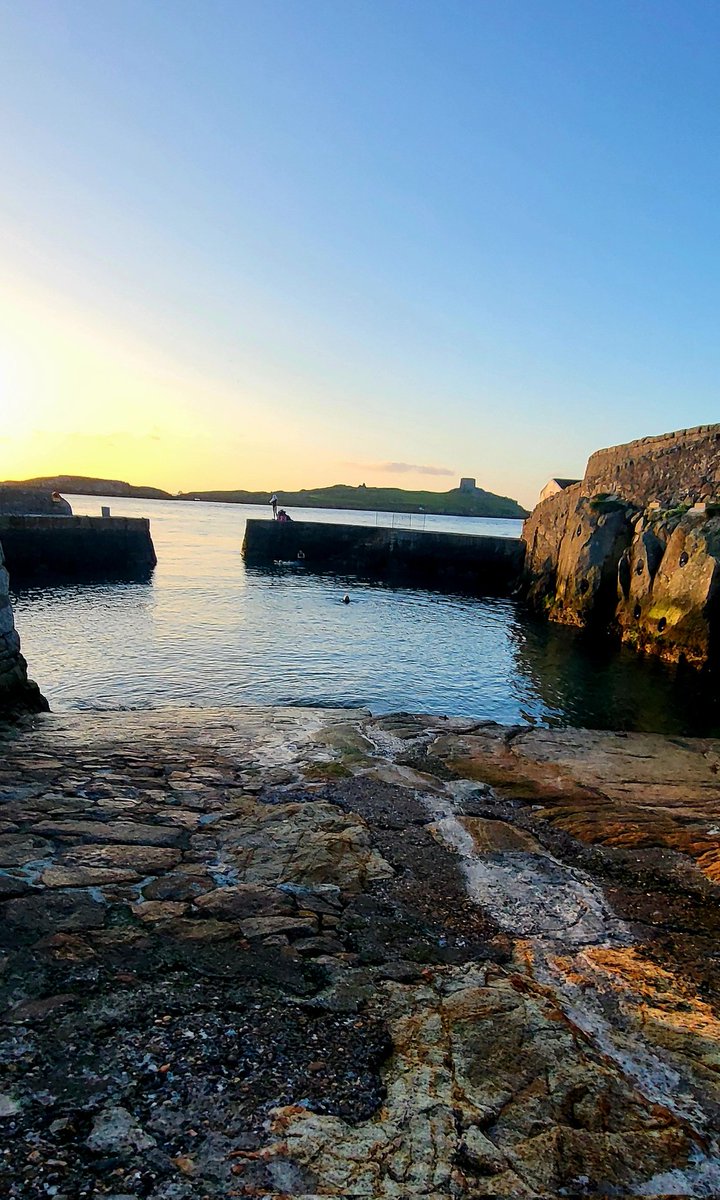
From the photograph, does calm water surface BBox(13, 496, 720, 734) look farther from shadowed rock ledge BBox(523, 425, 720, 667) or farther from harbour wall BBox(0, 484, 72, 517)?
harbour wall BBox(0, 484, 72, 517)

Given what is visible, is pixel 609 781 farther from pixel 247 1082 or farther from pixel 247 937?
pixel 247 1082

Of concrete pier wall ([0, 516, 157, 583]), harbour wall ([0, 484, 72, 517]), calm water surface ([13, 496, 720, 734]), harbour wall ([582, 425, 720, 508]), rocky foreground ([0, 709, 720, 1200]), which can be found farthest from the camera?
harbour wall ([0, 484, 72, 517])

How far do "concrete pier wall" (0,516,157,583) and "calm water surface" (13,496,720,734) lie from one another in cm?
404

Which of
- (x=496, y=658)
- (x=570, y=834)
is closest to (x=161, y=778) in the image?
(x=570, y=834)

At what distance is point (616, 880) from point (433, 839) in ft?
5.66

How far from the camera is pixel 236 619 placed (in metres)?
24.3

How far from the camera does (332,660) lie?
18688mm

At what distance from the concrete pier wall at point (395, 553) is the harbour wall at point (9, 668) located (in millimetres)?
31804

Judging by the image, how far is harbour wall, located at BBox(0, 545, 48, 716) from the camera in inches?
384

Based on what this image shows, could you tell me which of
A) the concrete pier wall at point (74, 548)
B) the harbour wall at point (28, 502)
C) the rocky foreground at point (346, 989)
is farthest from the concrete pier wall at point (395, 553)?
the rocky foreground at point (346, 989)

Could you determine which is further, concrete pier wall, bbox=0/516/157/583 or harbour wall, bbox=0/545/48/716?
concrete pier wall, bbox=0/516/157/583

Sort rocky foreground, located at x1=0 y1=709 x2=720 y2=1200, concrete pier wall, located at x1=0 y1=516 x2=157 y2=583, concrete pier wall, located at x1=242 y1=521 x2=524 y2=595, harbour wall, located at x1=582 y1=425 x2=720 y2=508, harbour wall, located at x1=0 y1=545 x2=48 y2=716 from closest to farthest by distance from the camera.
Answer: rocky foreground, located at x1=0 y1=709 x2=720 y2=1200 < harbour wall, located at x1=0 y1=545 x2=48 y2=716 < harbour wall, located at x1=582 y1=425 x2=720 y2=508 < concrete pier wall, located at x1=0 y1=516 x2=157 y2=583 < concrete pier wall, located at x1=242 y1=521 x2=524 y2=595

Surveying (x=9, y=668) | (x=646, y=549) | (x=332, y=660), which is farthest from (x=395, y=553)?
(x=9, y=668)

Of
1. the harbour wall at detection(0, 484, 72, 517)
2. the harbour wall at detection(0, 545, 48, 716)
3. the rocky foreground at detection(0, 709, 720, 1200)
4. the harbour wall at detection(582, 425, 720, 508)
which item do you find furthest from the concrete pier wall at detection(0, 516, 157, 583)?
the rocky foreground at detection(0, 709, 720, 1200)
